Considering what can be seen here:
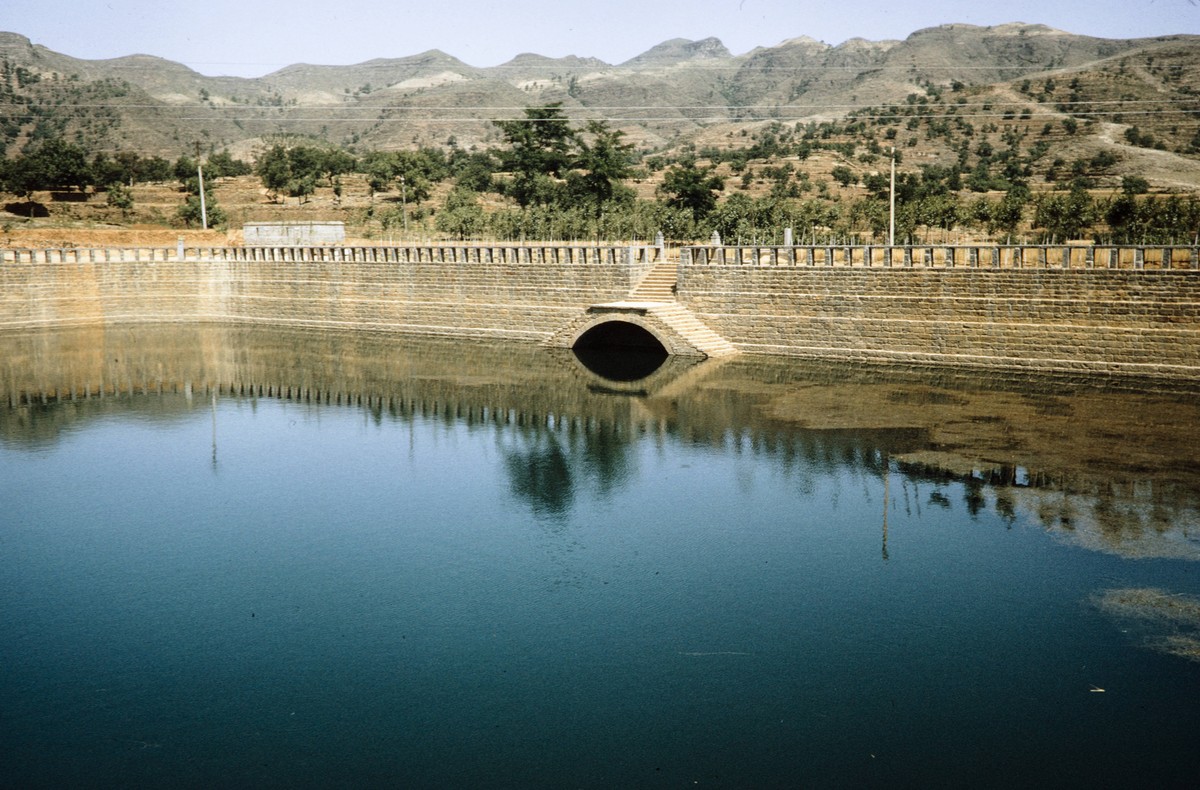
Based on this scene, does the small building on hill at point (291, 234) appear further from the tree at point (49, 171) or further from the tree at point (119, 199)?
the tree at point (49, 171)

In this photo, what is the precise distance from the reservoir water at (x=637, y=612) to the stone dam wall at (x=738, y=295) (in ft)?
11.6

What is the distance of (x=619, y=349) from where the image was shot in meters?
32.1

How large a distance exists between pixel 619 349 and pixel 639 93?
114 metres

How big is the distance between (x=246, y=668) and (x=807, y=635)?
18.2 feet

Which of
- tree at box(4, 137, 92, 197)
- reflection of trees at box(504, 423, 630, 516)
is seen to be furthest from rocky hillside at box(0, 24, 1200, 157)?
reflection of trees at box(504, 423, 630, 516)

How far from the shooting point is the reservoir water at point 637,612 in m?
8.59

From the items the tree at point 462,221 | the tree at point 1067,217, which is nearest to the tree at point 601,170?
the tree at point 462,221

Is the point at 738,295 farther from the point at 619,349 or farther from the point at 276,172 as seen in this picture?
the point at 276,172

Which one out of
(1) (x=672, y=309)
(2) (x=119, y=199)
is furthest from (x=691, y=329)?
(2) (x=119, y=199)

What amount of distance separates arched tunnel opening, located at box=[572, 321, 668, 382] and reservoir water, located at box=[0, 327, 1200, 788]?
7.08 m

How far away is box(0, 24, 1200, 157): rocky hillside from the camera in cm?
7350

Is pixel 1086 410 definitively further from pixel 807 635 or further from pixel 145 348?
pixel 145 348

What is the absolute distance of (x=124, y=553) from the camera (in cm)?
1376

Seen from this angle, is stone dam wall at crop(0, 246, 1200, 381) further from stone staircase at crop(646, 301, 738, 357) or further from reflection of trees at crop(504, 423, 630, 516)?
reflection of trees at crop(504, 423, 630, 516)
